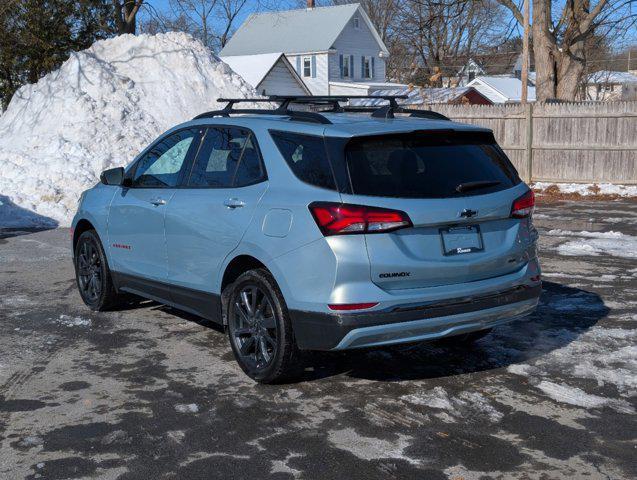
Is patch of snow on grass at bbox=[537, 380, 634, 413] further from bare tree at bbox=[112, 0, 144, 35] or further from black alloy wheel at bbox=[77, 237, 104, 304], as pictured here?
bare tree at bbox=[112, 0, 144, 35]

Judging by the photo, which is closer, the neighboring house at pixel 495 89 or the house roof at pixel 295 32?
the house roof at pixel 295 32

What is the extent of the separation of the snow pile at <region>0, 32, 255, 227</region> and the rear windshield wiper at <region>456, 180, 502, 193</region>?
436 inches

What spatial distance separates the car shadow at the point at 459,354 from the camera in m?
6.07

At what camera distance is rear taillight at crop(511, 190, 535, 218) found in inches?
225

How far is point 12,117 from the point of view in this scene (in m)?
21.2

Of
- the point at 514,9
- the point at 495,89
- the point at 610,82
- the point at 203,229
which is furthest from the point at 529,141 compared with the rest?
the point at 610,82

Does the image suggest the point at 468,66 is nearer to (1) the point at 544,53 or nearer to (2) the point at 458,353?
(1) the point at 544,53

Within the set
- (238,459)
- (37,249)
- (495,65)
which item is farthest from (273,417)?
(495,65)

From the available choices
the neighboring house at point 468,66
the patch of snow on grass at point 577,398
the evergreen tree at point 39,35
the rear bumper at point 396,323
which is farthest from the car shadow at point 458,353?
the neighboring house at point 468,66

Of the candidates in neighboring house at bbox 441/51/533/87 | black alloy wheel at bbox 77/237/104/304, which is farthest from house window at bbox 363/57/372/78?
black alloy wheel at bbox 77/237/104/304

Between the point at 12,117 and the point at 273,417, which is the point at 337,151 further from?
the point at 12,117

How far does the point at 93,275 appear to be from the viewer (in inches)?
320

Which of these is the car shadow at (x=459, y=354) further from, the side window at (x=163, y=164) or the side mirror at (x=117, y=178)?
the side mirror at (x=117, y=178)

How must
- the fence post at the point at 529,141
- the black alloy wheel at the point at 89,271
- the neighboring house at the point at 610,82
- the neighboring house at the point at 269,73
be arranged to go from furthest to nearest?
the neighboring house at the point at 610,82 < the neighboring house at the point at 269,73 < the fence post at the point at 529,141 < the black alloy wheel at the point at 89,271
